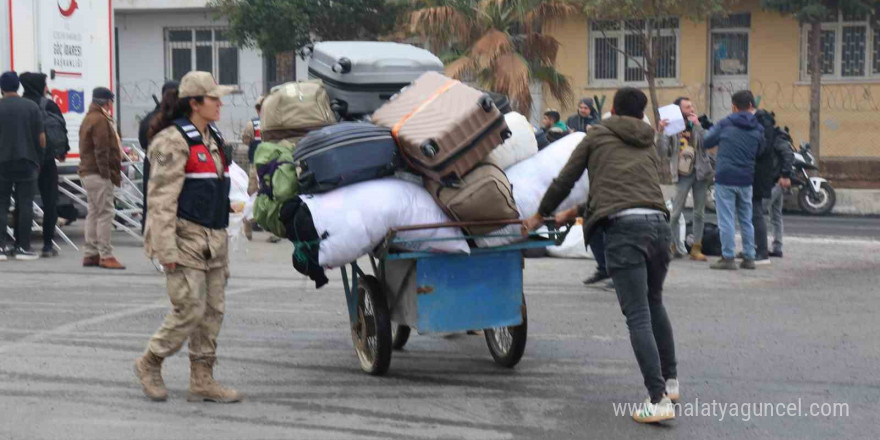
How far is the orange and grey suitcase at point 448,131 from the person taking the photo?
6780 millimetres

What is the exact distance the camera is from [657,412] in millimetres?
6348

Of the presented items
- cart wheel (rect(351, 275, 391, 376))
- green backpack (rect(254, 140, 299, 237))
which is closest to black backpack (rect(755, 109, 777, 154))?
cart wheel (rect(351, 275, 391, 376))

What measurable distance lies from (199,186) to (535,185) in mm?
1949

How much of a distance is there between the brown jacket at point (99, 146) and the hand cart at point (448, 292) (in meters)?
5.55

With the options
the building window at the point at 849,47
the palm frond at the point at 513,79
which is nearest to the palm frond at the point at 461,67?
the palm frond at the point at 513,79

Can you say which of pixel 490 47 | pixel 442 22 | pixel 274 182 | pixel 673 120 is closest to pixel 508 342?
pixel 274 182

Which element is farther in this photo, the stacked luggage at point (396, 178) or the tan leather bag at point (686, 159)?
the tan leather bag at point (686, 159)

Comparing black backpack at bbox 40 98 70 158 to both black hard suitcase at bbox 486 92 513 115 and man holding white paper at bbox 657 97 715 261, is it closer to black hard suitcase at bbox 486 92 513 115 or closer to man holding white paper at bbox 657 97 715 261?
man holding white paper at bbox 657 97 715 261

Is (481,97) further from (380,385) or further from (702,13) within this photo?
(702,13)

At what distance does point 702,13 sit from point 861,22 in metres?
Answer: 3.99

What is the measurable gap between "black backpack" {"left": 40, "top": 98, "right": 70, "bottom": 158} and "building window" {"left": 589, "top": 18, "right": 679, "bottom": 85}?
16602 millimetres

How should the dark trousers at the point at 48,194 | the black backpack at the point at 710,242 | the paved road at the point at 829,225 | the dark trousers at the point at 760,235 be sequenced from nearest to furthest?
the dark trousers at the point at 760,235, the dark trousers at the point at 48,194, the black backpack at the point at 710,242, the paved road at the point at 829,225

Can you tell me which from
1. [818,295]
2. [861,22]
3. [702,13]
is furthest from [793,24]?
[818,295]

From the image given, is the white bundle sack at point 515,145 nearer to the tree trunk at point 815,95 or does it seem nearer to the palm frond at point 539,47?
the palm frond at point 539,47
